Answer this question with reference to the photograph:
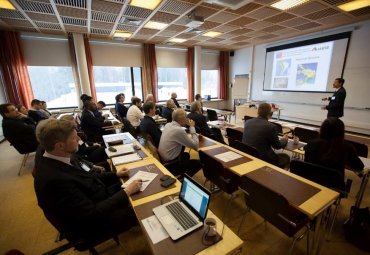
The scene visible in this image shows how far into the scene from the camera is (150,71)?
24.4ft

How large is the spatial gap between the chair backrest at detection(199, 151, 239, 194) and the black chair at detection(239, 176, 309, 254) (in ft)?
1.22

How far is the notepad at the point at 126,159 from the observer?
2.04 m

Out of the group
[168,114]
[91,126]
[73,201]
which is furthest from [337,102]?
[91,126]

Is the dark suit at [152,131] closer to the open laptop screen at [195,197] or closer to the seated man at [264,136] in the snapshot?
the seated man at [264,136]

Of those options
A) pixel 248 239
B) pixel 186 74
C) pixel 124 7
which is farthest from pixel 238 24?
pixel 248 239

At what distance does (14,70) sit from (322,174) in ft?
25.4

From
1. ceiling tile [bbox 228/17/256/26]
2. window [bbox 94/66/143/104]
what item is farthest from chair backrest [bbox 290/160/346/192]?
window [bbox 94/66/143/104]

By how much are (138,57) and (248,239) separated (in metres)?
7.22

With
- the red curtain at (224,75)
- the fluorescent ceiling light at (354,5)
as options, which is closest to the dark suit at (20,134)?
the fluorescent ceiling light at (354,5)

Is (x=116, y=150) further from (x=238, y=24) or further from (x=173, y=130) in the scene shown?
(x=238, y=24)

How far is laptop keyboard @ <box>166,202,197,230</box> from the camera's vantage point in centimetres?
113

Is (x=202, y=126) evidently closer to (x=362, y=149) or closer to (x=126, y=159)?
(x=126, y=159)

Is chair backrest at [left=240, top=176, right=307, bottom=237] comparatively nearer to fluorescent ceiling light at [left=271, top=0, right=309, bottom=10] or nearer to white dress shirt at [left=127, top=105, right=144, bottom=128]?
white dress shirt at [left=127, top=105, right=144, bottom=128]

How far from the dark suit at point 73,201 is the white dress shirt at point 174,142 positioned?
108 cm
